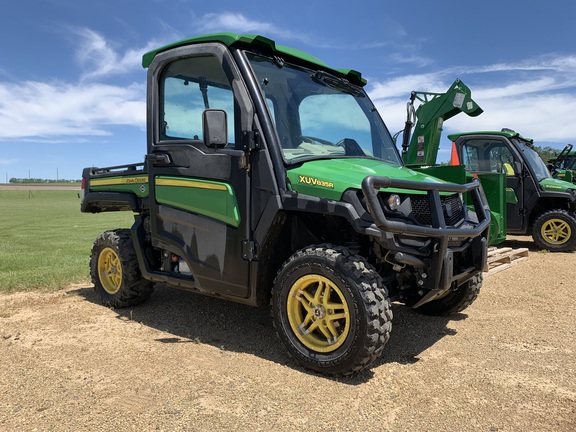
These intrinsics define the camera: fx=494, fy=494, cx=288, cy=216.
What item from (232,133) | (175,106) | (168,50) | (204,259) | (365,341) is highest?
(168,50)

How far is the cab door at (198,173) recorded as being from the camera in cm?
408

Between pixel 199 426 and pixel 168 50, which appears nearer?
pixel 199 426

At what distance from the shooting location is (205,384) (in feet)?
11.3

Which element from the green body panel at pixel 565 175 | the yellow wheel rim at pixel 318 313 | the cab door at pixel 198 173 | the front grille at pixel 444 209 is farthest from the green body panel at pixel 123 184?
the green body panel at pixel 565 175

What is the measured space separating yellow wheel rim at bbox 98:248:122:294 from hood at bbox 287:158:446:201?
275 cm

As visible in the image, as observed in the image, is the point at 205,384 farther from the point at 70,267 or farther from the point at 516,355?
the point at 70,267

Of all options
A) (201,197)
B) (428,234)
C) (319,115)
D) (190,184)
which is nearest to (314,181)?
(428,234)

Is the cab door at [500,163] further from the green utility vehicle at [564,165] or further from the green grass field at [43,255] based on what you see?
the green grass field at [43,255]

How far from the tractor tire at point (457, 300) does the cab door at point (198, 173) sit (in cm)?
216

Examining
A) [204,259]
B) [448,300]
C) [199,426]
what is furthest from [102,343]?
[448,300]

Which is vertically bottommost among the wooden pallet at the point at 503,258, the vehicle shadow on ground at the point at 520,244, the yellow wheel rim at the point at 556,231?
the vehicle shadow on ground at the point at 520,244

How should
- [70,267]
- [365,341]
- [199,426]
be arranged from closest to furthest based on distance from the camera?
[199,426]
[365,341]
[70,267]

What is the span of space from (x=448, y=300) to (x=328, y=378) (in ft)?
6.54

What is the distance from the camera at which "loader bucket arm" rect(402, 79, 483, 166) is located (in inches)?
374
